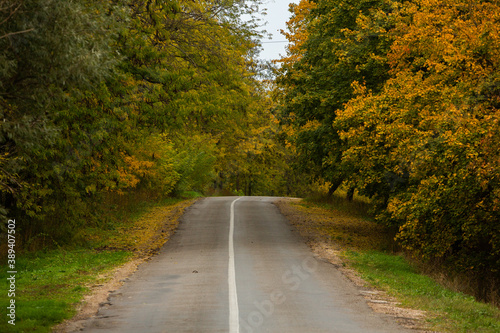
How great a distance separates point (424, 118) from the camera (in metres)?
17.5

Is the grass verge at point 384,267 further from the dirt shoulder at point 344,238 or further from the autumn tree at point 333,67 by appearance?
the autumn tree at point 333,67

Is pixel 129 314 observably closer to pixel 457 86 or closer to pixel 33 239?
pixel 33 239

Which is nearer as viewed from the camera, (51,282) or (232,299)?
(232,299)

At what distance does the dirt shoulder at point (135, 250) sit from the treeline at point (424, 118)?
290 inches

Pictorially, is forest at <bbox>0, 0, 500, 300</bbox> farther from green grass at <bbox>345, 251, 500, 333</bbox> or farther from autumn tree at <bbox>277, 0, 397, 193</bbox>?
green grass at <bbox>345, 251, 500, 333</bbox>

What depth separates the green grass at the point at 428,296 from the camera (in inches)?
414

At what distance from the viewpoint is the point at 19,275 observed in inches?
574

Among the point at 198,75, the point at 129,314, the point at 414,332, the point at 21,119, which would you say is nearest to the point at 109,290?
the point at 129,314

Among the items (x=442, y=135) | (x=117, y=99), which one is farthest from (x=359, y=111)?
(x=117, y=99)

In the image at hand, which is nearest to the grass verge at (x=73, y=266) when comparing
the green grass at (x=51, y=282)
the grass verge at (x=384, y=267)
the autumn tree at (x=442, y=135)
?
the green grass at (x=51, y=282)

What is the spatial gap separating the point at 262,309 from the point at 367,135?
10.2 m

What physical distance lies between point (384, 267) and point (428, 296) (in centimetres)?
416

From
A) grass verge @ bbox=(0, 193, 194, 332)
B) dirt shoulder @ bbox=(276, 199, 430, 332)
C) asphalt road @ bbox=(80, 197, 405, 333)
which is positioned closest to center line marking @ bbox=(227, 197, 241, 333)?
asphalt road @ bbox=(80, 197, 405, 333)

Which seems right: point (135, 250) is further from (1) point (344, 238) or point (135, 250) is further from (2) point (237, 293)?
(1) point (344, 238)
